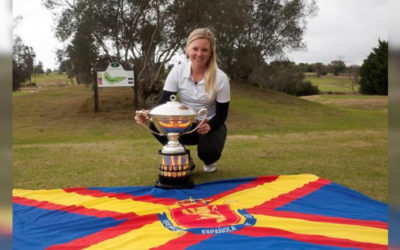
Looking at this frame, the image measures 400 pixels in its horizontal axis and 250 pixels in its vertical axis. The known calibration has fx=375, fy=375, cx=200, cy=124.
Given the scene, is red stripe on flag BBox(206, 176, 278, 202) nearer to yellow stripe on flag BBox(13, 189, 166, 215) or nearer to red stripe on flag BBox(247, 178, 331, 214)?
red stripe on flag BBox(247, 178, 331, 214)

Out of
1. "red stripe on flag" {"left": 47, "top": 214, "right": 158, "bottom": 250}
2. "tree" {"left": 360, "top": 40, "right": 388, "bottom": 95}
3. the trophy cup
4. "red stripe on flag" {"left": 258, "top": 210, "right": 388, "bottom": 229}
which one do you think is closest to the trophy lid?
the trophy cup

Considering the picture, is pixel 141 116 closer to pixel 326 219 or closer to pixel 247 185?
pixel 247 185

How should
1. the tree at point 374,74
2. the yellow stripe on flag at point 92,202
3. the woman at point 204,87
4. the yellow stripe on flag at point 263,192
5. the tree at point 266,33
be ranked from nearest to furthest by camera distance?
1. the yellow stripe on flag at point 92,202
2. the yellow stripe on flag at point 263,192
3. the woman at point 204,87
4. the tree at point 266,33
5. the tree at point 374,74

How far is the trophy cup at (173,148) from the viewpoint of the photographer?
2.78 m

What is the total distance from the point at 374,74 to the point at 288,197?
2599 cm

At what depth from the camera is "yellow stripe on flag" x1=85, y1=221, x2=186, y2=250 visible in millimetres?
1788

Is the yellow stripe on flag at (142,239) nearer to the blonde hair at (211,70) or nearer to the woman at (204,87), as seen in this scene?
the woman at (204,87)

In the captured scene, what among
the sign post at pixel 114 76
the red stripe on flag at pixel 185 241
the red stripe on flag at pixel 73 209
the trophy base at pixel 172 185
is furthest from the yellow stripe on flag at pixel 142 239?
the sign post at pixel 114 76

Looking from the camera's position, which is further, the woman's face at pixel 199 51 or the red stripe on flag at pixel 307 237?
the woman's face at pixel 199 51

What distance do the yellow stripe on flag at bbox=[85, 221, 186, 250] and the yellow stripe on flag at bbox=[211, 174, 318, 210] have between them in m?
0.57

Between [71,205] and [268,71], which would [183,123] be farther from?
[268,71]

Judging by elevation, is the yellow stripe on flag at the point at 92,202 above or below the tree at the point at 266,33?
below

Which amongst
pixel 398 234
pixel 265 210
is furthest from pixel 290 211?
pixel 398 234

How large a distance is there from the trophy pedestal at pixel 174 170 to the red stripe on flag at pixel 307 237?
0.93m
